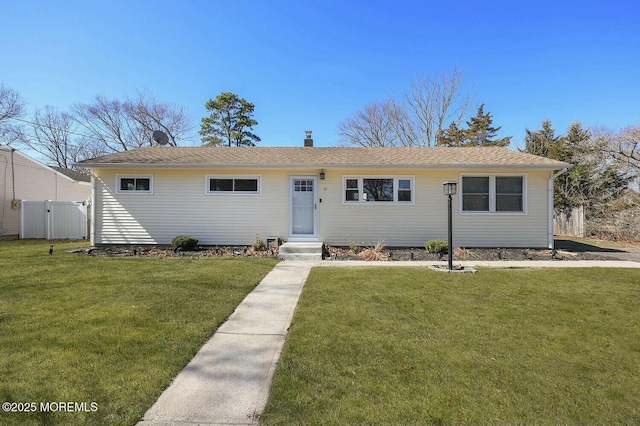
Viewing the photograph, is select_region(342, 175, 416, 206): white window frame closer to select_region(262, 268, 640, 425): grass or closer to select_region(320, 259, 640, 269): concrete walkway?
select_region(320, 259, 640, 269): concrete walkway

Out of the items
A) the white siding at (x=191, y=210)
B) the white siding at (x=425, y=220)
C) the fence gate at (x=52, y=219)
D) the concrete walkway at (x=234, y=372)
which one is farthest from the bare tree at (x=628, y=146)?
the fence gate at (x=52, y=219)

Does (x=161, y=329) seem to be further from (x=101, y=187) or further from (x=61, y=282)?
(x=101, y=187)

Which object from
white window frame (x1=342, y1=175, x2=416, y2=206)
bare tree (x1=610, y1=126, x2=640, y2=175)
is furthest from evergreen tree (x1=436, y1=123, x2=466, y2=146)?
white window frame (x1=342, y1=175, x2=416, y2=206)

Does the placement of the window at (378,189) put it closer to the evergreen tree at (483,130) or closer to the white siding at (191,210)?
the white siding at (191,210)

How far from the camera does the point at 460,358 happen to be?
2.79 m

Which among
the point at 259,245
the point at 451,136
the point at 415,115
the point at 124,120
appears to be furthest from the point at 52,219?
the point at 451,136

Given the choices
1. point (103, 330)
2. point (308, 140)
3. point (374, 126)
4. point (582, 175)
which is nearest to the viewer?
point (103, 330)

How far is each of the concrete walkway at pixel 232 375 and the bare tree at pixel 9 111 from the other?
26.8m

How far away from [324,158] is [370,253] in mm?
3835

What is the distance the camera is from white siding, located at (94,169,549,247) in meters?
9.79

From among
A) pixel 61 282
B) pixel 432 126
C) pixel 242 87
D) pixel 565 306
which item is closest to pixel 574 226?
pixel 432 126

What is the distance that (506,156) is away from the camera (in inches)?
405

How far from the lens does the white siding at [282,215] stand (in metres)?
9.79

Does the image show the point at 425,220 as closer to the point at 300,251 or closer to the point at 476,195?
the point at 476,195
